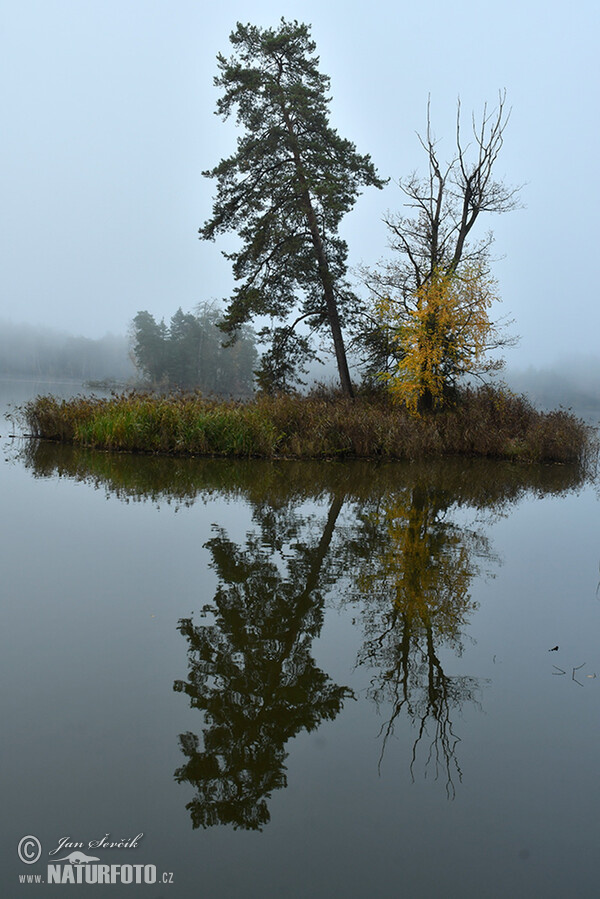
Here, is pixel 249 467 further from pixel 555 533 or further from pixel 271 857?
pixel 271 857

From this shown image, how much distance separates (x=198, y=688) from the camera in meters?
3.10

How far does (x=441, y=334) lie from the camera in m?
19.4

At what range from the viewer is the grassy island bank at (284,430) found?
13.7m

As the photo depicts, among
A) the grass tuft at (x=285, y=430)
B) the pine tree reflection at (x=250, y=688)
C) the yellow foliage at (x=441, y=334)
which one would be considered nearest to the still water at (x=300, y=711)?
the pine tree reflection at (x=250, y=688)

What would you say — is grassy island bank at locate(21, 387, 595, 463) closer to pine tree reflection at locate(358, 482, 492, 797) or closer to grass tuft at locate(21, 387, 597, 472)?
grass tuft at locate(21, 387, 597, 472)

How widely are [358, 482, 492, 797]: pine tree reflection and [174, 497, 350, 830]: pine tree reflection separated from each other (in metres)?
0.36

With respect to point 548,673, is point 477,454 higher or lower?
higher

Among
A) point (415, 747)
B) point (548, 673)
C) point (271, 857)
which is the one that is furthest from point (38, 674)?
point (548, 673)

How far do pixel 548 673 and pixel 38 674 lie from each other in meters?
2.89

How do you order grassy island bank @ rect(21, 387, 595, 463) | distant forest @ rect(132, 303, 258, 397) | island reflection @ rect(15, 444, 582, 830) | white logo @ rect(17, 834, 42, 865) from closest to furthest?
white logo @ rect(17, 834, 42, 865) → island reflection @ rect(15, 444, 582, 830) → grassy island bank @ rect(21, 387, 595, 463) → distant forest @ rect(132, 303, 258, 397)

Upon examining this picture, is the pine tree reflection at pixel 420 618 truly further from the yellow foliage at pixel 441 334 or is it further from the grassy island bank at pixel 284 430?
the yellow foliage at pixel 441 334

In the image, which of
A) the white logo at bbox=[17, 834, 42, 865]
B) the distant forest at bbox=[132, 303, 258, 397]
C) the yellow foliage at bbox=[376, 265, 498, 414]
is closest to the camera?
the white logo at bbox=[17, 834, 42, 865]

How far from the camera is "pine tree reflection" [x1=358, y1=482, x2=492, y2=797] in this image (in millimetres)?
2914

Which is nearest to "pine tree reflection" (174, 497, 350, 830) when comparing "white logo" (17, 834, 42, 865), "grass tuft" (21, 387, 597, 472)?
"white logo" (17, 834, 42, 865)
